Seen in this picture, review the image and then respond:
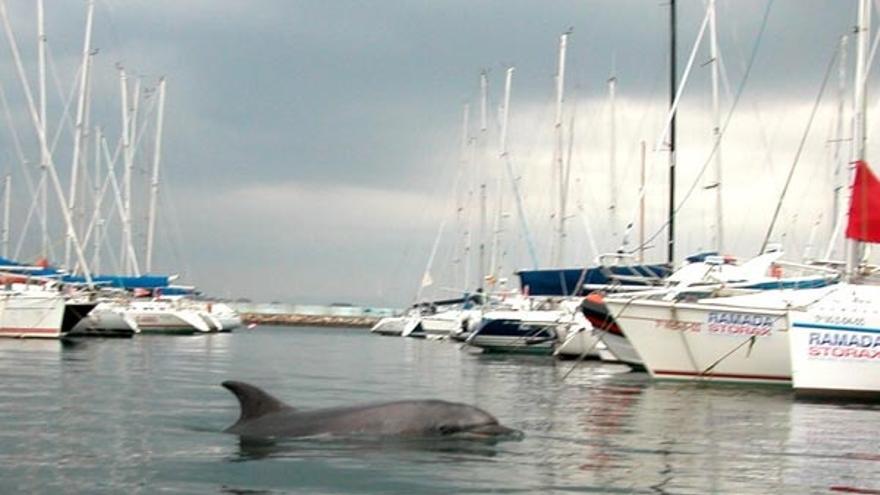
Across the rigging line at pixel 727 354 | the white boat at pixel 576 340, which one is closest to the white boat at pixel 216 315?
the white boat at pixel 576 340

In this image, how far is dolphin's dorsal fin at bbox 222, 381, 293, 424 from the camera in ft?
59.0

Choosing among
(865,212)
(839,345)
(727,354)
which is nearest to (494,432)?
(839,345)

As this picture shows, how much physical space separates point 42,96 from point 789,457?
5401cm

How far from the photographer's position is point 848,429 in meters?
22.0

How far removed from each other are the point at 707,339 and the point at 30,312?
35.8 m

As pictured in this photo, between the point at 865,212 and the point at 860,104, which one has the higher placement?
the point at 860,104

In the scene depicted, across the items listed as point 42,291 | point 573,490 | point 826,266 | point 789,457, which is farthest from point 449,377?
point 42,291

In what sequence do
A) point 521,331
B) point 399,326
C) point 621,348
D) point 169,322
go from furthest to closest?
point 399,326 → point 169,322 → point 521,331 → point 621,348

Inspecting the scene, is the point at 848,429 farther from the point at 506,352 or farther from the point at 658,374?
the point at 506,352

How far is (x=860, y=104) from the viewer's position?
3316 cm

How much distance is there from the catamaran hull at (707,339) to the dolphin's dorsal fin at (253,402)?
16953 millimetres

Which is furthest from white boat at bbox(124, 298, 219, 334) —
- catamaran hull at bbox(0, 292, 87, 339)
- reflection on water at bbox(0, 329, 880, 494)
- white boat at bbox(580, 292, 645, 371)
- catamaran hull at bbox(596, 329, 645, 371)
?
reflection on water at bbox(0, 329, 880, 494)

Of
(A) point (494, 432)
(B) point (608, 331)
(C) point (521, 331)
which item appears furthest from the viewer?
(C) point (521, 331)

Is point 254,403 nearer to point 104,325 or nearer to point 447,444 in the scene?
point 447,444
